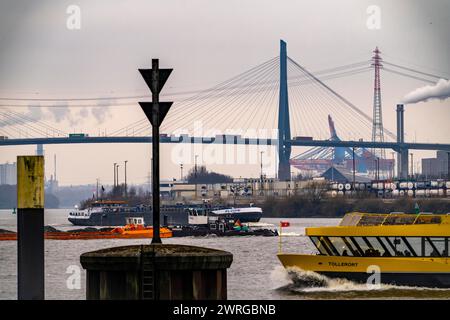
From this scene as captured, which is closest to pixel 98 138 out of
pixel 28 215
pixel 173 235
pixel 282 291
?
pixel 173 235

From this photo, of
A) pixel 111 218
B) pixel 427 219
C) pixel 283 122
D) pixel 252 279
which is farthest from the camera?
pixel 283 122

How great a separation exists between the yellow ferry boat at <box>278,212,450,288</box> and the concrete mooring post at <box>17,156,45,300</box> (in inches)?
919

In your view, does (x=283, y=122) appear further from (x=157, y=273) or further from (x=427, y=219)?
(x=157, y=273)

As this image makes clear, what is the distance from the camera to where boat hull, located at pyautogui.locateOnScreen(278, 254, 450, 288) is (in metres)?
39.8

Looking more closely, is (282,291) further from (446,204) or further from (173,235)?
(446,204)

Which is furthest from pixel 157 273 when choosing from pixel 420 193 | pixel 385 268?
pixel 420 193

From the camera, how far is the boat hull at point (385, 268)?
39781 mm

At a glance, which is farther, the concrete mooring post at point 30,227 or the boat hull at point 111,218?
the boat hull at point 111,218

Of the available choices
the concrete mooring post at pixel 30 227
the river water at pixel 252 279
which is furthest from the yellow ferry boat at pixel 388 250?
the concrete mooring post at pixel 30 227

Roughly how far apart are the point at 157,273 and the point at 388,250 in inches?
974

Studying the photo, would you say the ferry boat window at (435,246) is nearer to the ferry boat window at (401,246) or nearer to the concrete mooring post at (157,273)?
the ferry boat window at (401,246)

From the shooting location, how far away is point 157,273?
1620 centimetres

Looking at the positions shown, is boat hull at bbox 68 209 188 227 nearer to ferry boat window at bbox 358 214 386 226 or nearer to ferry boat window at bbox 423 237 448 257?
ferry boat window at bbox 358 214 386 226

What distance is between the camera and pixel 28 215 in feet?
57.2
